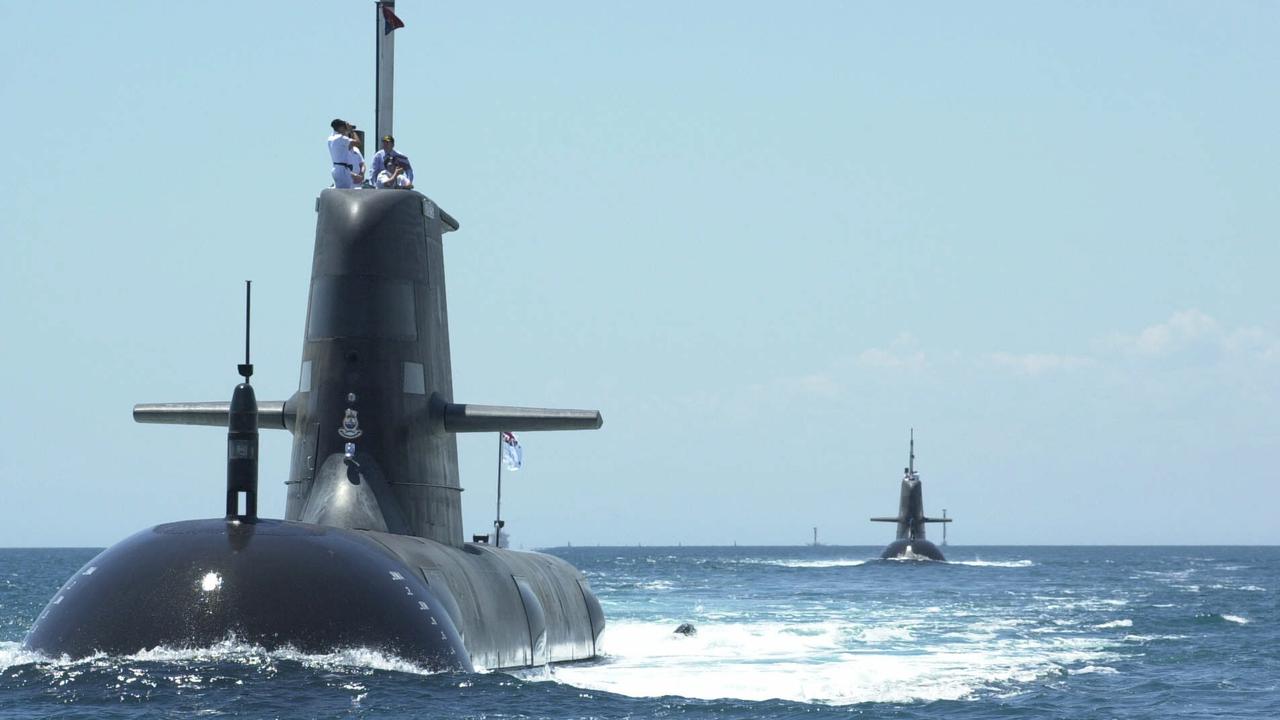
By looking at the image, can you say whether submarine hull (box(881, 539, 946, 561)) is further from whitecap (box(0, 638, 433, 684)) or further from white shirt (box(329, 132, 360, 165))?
whitecap (box(0, 638, 433, 684))

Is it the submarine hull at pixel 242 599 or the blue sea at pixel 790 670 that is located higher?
the submarine hull at pixel 242 599

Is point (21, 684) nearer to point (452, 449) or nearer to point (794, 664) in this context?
point (452, 449)

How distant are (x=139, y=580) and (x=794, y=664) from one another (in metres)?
15.3

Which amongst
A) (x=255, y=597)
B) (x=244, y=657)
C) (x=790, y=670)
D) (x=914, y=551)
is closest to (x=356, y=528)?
(x=255, y=597)

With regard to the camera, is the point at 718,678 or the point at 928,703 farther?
the point at 718,678

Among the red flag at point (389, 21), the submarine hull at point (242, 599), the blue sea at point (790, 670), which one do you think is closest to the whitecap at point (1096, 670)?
the blue sea at point (790, 670)

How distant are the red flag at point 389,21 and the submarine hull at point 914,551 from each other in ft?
300

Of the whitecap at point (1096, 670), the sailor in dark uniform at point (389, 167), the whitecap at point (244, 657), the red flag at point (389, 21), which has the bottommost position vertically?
the whitecap at point (1096, 670)

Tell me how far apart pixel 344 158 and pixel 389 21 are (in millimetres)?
2694

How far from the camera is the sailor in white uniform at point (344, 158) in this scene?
70.5 feet

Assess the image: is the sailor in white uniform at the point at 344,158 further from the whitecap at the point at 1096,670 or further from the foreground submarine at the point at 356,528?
the whitecap at the point at 1096,670

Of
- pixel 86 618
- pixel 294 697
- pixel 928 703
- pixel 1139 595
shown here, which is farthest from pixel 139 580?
pixel 1139 595

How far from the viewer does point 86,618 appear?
1581 cm

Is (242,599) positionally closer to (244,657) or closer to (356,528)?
(244,657)
